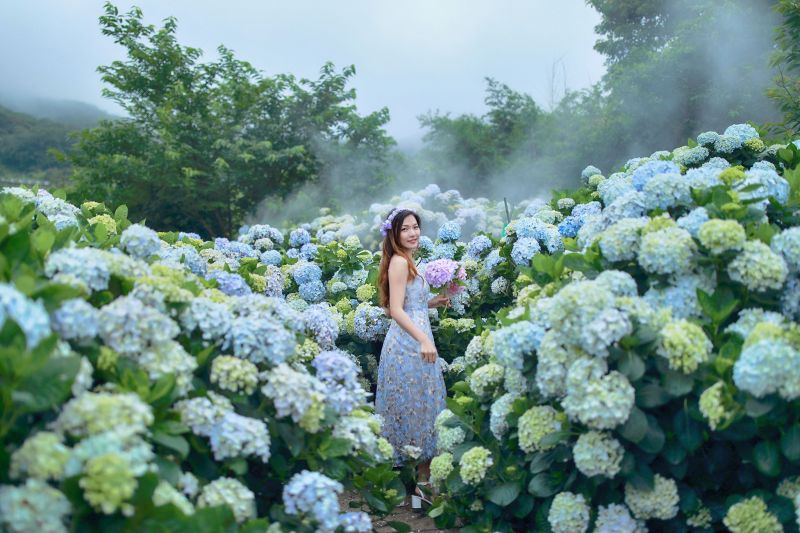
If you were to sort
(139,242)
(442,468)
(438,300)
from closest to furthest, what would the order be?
1. (139,242)
2. (442,468)
3. (438,300)

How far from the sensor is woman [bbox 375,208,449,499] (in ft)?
14.5

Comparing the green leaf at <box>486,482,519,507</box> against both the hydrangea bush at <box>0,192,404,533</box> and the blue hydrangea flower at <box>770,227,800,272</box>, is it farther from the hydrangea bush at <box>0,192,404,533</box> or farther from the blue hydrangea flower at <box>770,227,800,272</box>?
the blue hydrangea flower at <box>770,227,800,272</box>

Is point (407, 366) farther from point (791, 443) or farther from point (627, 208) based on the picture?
point (791, 443)

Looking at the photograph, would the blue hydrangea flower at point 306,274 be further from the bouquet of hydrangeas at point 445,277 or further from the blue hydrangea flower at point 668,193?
the blue hydrangea flower at point 668,193

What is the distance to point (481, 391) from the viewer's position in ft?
10.7

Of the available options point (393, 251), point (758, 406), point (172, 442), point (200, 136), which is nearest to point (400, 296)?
point (393, 251)

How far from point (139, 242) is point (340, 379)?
904 mm

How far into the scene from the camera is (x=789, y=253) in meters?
2.54

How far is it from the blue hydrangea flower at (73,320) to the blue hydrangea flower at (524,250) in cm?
342

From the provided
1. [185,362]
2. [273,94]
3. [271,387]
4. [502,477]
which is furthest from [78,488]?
[273,94]

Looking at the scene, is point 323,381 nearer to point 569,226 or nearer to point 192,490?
point 192,490

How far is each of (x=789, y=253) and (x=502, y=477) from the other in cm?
139

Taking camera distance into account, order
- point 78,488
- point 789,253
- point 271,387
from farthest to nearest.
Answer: point 789,253 → point 271,387 → point 78,488

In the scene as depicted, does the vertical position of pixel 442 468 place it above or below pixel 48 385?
above
